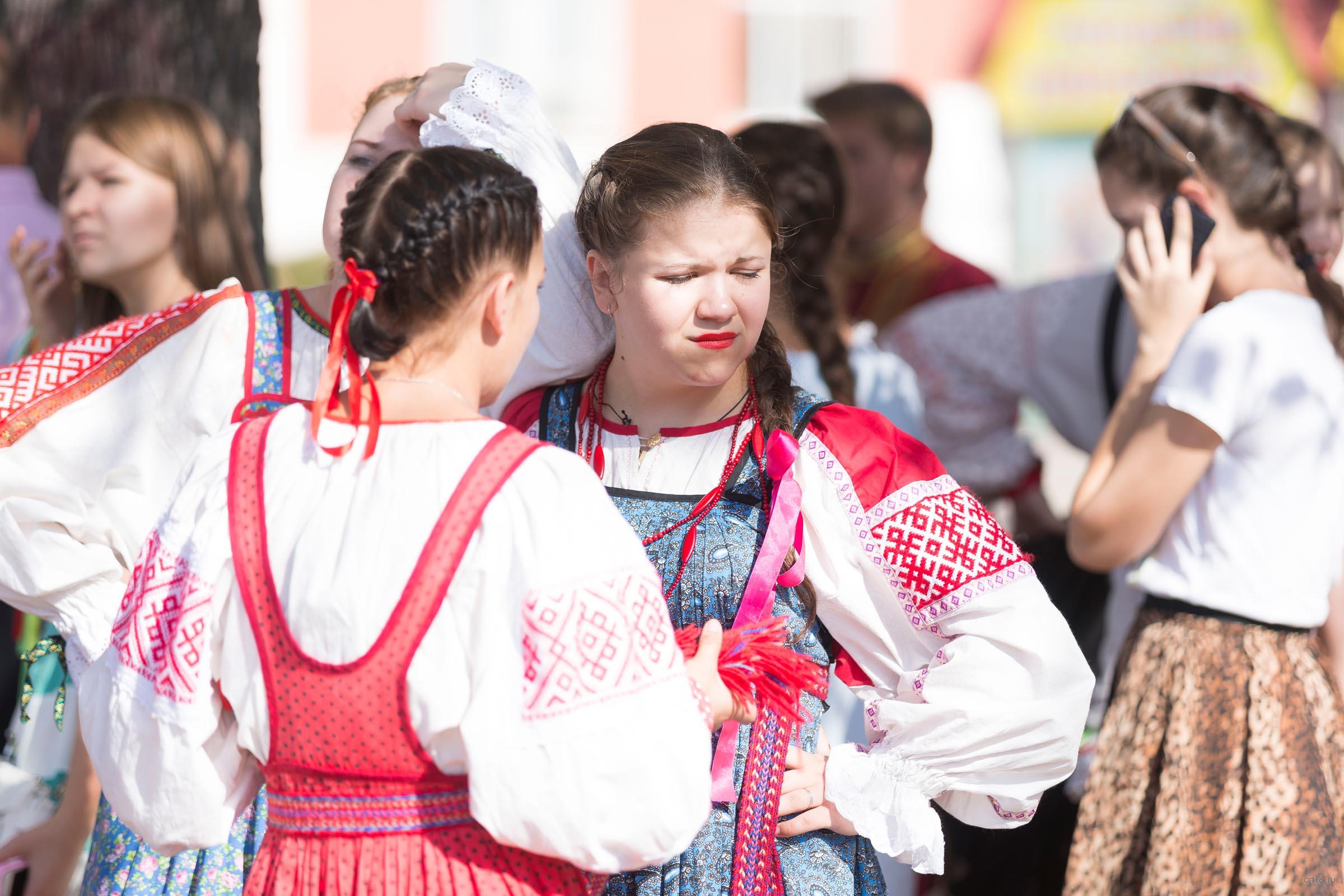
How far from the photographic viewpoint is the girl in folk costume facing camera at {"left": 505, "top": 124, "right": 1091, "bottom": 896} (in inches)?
74.5

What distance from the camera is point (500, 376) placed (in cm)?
167

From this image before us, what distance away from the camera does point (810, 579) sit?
196cm

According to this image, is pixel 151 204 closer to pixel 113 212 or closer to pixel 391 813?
pixel 113 212

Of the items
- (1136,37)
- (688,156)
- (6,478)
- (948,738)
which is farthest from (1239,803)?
(1136,37)

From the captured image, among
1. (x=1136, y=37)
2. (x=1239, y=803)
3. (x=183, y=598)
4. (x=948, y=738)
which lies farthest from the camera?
(x=1136, y=37)

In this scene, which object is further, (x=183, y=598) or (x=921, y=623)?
(x=921, y=623)

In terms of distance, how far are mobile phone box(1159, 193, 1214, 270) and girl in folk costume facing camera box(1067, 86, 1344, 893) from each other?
2cm

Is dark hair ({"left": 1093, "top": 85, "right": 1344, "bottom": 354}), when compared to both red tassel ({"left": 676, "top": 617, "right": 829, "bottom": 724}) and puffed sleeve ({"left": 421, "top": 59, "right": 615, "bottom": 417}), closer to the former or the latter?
puffed sleeve ({"left": 421, "top": 59, "right": 615, "bottom": 417})

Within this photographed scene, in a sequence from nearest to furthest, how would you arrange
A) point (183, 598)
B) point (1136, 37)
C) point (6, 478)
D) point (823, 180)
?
1. point (183, 598)
2. point (6, 478)
3. point (823, 180)
4. point (1136, 37)

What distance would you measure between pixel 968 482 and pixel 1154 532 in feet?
4.11

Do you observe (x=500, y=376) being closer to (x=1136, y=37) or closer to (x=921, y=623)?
(x=921, y=623)

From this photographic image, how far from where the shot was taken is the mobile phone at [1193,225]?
107 inches

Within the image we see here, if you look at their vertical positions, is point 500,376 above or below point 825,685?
above

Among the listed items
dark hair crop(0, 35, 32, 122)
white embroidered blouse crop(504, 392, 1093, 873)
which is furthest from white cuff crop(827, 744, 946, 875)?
dark hair crop(0, 35, 32, 122)
